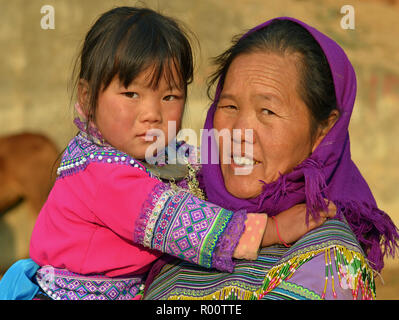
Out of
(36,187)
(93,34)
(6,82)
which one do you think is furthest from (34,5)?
(93,34)

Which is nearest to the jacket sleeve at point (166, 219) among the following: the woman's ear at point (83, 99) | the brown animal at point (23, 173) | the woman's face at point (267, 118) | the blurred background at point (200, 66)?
the woman's face at point (267, 118)

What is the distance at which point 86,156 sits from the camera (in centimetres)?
260

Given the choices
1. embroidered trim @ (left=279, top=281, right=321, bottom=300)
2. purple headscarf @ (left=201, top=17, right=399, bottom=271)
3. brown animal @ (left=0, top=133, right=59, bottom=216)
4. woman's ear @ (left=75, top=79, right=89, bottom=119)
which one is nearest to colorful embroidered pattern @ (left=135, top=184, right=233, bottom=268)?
purple headscarf @ (left=201, top=17, right=399, bottom=271)

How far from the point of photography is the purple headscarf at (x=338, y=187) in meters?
2.43

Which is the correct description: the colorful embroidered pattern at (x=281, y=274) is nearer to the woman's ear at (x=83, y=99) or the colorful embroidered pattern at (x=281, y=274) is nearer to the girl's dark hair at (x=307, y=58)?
the girl's dark hair at (x=307, y=58)

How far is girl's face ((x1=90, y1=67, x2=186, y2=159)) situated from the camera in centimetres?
265

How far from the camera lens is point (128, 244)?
259 cm

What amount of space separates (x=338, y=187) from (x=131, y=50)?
1168 millimetres

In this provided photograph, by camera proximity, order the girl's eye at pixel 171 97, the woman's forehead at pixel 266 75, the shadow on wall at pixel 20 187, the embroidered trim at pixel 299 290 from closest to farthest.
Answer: the embroidered trim at pixel 299 290, the woman's forehead at pixel 266 75, the girl's eye at pixel 171 97, the shadow on wall at pixel 20 187

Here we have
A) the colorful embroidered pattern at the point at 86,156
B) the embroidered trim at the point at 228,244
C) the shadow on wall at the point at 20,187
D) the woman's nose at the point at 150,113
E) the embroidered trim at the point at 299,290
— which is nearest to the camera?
the embroidered trim at the point at 299,290

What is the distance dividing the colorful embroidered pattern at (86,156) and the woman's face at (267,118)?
0.49m

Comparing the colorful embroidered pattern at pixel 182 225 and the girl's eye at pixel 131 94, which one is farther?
the girl's eye at pixel 131 94

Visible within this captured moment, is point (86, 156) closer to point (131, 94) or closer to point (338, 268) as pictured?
point (131, 94)

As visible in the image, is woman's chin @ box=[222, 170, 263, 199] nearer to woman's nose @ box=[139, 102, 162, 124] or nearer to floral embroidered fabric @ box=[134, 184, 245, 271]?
floral embroidered fabric @ box=[134, 184, 245, 271]
